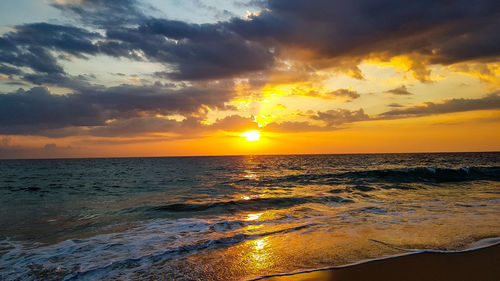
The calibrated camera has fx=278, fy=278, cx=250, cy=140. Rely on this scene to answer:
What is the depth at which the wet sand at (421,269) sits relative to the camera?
5133 millimetres

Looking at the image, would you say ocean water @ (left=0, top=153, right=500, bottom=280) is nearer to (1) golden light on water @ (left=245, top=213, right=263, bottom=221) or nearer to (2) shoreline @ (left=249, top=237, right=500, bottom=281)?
(1) golden light on water @ (left=245, top=213, right=263, bottom=221)

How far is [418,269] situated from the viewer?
5.49 meters

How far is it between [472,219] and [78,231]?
14130mm

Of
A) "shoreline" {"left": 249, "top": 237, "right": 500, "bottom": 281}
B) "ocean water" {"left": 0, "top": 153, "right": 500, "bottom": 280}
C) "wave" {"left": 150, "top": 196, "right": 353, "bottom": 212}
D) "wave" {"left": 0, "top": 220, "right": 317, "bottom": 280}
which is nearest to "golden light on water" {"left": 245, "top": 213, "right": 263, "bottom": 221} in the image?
"ocean water" {"left": 0, "top": 153, "right": 500, "bottom": 280}

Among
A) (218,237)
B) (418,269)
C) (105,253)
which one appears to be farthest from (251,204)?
(418,269)

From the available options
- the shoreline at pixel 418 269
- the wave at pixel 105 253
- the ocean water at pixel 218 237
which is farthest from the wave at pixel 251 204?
the shoreline at pixel 418 269

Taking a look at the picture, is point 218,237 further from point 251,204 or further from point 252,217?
point 251,204

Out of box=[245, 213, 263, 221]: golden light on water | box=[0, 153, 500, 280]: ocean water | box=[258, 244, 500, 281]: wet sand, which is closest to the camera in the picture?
box=[258, 244, 500, 281]: wet sand

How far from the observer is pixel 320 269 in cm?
571

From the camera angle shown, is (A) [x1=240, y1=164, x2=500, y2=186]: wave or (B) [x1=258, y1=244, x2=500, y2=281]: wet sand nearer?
(B) [x1=258, y1=244, x2=500, y2=281]: wet sand

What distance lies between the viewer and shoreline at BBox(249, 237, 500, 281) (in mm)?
5164

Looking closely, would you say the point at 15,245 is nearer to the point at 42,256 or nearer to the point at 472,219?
the point at 42,256

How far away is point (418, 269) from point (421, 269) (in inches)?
2.2

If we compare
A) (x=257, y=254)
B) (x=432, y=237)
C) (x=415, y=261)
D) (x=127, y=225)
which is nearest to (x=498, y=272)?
(x=415, y=261)
